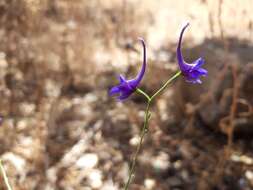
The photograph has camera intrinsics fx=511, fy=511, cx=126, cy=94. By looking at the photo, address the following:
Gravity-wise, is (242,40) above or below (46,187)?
above

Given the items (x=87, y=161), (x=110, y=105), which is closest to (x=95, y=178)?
(x=87, y=161)

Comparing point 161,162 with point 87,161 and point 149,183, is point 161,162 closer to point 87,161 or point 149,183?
point 149,183

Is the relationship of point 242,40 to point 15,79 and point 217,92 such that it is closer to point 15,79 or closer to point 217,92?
point 217,92

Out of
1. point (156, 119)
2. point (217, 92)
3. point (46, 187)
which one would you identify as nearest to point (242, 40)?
point (217, 92)

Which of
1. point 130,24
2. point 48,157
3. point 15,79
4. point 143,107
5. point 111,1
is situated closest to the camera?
point 48,157

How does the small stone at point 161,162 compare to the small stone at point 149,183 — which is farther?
the small stone at point 161,162

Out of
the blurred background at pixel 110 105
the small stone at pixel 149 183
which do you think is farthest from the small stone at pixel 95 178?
the small stone at pixel 149 183

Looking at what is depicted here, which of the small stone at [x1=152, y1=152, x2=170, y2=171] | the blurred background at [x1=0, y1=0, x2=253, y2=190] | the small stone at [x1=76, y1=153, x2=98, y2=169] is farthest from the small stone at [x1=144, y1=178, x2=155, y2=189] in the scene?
the small stone at [x1=76, y1=153, x2=98, y2=169]

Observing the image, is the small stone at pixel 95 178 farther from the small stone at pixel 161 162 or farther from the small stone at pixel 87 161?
the small stone at pixel 161 162

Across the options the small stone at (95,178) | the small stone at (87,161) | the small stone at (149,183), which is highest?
the small stone at (87,161)
